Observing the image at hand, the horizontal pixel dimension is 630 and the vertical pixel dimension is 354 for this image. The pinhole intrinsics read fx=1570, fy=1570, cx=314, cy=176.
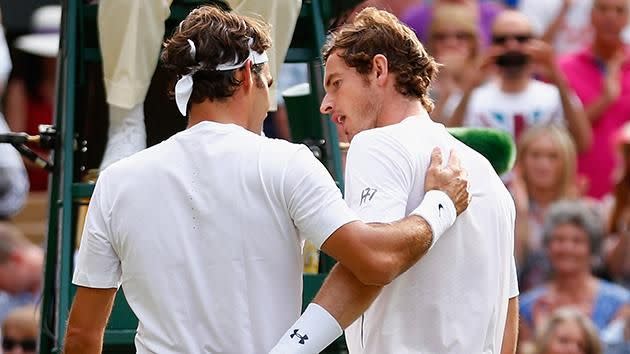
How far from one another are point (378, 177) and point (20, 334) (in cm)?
425

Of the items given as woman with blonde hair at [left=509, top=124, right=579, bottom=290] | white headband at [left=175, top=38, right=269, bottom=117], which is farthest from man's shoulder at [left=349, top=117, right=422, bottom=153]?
woman with blonde hair at [left=509, top=124, right=579, bottom=290]

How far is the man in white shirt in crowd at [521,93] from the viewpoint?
8.54 metres

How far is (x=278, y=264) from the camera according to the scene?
12.6ft

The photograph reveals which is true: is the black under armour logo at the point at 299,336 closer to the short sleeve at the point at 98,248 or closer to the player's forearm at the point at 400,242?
the player's forearm at the point at 400,242

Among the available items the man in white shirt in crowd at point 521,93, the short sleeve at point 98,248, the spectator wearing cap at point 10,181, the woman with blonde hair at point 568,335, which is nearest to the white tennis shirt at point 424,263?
the short sleeve at point 98,248

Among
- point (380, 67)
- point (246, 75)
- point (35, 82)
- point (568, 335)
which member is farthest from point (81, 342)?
point (35, 82)

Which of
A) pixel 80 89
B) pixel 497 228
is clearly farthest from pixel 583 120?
pixel 497 228

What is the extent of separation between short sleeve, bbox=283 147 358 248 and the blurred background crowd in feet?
11.5

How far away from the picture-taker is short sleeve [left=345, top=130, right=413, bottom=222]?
390 centimetres

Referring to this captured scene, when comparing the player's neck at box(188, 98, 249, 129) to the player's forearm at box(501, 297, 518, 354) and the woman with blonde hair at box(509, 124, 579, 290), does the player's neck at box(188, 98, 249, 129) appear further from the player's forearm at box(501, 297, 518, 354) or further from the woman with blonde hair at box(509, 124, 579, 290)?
the woman with blonde hair at box(509, 124, 579, 290)

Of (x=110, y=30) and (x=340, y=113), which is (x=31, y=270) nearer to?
(x=110, y=30)

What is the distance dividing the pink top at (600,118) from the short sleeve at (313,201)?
5.23m

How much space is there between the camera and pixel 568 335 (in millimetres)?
7273

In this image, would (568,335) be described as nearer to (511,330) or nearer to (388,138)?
(511,330)
